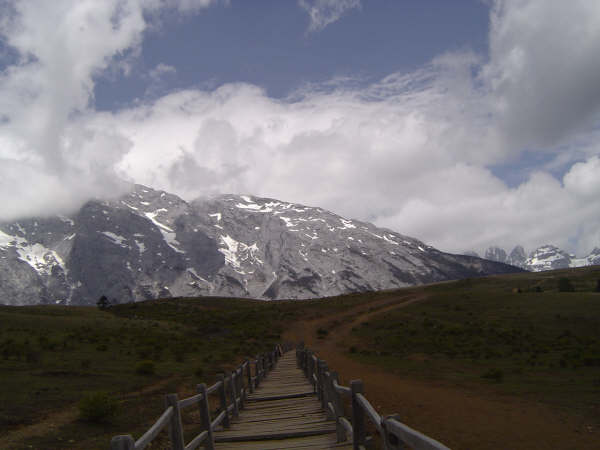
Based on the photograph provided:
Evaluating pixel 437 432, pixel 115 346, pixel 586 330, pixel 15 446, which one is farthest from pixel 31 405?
pixel 586 330

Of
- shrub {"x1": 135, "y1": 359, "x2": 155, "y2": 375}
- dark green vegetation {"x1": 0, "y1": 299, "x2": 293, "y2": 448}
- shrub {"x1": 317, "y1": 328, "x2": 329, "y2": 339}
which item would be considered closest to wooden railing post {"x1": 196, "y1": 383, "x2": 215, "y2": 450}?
dark green vegetation {"x1": 0, "y1": 299, "x2": 293, "y2": 448}

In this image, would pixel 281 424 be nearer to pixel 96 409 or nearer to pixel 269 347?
pixel 96 409

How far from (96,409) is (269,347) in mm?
27495

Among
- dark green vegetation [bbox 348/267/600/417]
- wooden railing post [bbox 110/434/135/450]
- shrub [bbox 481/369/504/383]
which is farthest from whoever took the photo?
shrub [bbox 481/369/504/383]

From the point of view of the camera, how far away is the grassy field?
51.9 feet

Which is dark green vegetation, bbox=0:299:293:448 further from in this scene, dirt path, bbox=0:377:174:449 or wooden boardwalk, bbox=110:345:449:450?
wooden boardwalk, bbox=110:345:449:450

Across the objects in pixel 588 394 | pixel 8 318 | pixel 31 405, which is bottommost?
pixel 588 394

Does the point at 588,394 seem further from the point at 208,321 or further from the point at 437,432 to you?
the point at 208,321

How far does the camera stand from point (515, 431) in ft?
43.6

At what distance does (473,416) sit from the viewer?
15.0 m

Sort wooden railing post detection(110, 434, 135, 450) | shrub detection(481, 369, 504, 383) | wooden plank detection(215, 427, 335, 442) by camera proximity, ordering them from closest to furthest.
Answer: wooden railing post detection(110, 434, 135, 450), wooden plank detection(215, 427, 335, 442), shrub detection(481, 369, 504, 383)

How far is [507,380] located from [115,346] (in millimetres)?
25486

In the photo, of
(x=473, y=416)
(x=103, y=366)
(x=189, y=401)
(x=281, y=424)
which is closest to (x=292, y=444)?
(x=281, y=424)

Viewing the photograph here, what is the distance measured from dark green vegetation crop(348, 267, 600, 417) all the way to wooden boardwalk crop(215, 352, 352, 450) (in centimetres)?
902
